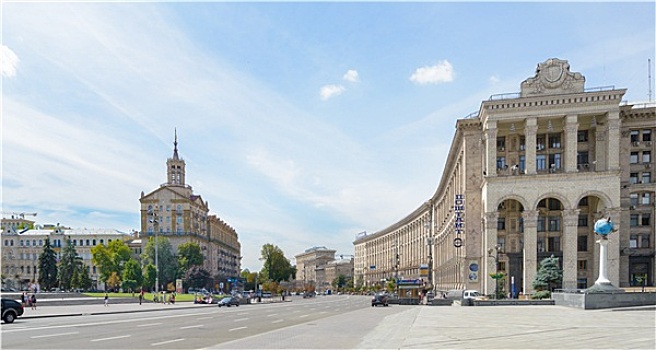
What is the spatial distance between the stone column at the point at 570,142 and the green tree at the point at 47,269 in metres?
96.3

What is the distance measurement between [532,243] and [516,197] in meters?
5.62

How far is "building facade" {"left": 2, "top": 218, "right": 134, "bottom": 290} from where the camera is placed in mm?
126562

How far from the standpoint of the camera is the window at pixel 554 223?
61625mm

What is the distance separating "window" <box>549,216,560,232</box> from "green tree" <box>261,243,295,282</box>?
88.1 m

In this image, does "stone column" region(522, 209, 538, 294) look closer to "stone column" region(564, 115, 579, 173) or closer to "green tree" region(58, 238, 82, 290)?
"stone column" region(564, 115, 579, 173)

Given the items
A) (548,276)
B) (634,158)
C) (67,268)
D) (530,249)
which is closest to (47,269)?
(67,268)

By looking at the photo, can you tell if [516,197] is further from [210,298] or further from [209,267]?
[209,267]

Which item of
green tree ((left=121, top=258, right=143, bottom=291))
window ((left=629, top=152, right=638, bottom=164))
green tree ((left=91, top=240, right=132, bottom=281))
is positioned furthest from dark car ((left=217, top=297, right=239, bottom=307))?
green tree ((left=91, top=240, right=132, bottom=281))

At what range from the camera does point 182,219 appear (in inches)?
4712

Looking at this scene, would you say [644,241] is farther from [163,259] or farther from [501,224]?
[163,259]

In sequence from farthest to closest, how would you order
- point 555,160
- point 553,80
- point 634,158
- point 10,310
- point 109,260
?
1. point 109,260
2. point 555,160
3. point 634,158
4. point 553,80
5. point 10,310

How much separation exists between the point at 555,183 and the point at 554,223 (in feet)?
22.2

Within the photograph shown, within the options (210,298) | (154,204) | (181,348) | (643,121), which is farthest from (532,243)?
(154,204)

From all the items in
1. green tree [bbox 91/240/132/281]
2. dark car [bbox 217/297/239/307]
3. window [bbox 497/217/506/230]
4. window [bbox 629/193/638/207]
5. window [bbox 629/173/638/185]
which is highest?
window [bbox 629/173/638/185]
